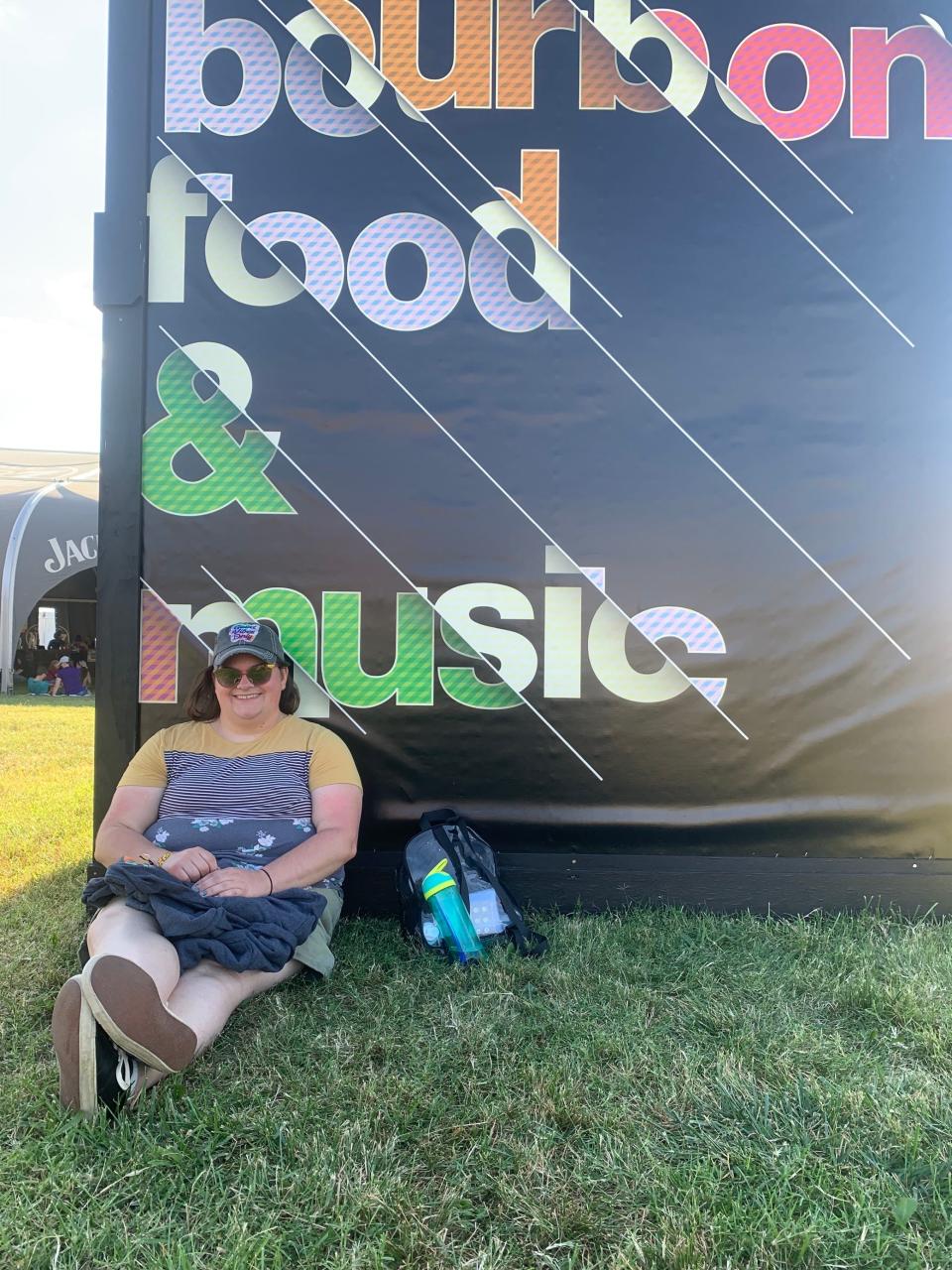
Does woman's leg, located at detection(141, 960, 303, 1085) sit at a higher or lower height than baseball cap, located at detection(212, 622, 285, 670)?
lower

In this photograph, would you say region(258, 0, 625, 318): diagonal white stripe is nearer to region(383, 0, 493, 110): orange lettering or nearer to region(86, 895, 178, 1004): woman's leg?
region(383, 0, 493, 110): orange lettering

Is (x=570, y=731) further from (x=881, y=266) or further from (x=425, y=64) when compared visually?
(x=425, y=64)

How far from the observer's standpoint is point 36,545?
1425 cm

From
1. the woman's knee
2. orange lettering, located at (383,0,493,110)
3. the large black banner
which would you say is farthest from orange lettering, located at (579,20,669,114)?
the woman's knee

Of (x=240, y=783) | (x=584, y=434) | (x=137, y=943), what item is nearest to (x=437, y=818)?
(x=240, y=783)

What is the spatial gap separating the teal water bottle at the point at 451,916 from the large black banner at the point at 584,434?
486 millimetres

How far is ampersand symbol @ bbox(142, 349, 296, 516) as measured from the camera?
3.40 meters

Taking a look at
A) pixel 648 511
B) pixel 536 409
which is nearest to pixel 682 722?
pixel 648 511

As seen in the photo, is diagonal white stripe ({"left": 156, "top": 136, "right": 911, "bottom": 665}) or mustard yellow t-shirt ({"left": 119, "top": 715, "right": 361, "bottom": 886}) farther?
diagonal white stripe ({"left": 156, "top": 136, "right": 911, "bottom": 665})

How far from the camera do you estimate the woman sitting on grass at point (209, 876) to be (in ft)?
6.29

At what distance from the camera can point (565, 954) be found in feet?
9.46

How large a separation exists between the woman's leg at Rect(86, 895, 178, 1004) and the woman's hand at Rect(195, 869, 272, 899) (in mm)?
194

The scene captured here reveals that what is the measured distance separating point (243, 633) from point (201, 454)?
32.6 inches

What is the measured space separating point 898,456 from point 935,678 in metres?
0.86
